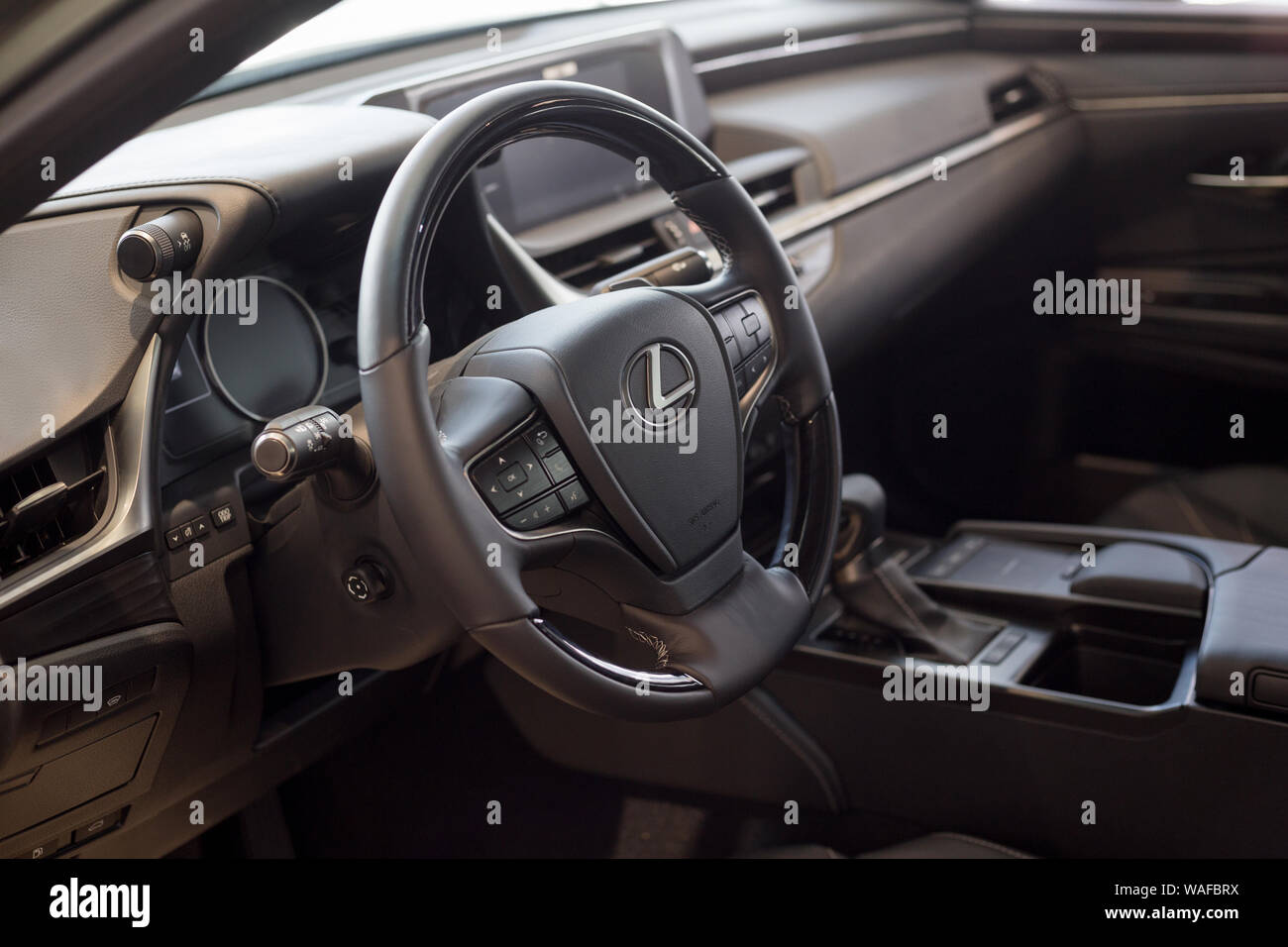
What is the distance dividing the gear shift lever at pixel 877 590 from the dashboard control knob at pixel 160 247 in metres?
0.84

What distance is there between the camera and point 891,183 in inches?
79.7

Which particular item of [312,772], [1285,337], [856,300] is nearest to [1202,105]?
[1285,337]

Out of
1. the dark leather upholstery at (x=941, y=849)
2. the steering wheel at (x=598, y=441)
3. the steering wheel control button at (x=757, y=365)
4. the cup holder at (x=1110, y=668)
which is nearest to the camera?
the steering wheel at (x=598, y=441)

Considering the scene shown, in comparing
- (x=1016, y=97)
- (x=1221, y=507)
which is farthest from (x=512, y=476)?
(x=1016, y=97)

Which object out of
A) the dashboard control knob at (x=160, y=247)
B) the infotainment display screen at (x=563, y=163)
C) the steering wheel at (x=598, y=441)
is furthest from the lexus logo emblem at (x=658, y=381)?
the infotainment display screen at (x=563, y=163)

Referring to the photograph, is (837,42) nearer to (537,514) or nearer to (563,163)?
(563,163)

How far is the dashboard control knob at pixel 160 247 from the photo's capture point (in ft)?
3.12

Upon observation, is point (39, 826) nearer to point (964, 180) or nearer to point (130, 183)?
point (130, 183)

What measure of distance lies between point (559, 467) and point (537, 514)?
0.04 m

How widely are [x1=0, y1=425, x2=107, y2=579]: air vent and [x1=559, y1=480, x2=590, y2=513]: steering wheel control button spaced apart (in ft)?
1.26

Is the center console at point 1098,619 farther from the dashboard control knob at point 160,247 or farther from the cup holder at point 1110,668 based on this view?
the dashboard control knob at point 160,247

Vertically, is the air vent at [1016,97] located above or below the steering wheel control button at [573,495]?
above

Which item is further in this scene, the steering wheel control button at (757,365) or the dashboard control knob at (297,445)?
the steering wheel control button at (757,365)

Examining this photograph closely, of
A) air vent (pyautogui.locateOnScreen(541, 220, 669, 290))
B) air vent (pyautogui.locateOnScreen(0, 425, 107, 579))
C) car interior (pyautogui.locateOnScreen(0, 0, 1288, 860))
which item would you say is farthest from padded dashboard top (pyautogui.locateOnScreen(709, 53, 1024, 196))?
air vent (pyautogui.locateOnScreen(0, 425, 107, 579))
